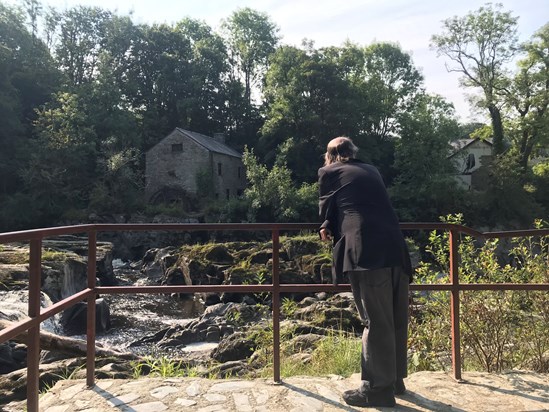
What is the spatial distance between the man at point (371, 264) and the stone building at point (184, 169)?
35521 mm

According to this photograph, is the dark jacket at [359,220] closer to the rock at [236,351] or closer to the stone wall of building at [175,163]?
the rock at [236,351]

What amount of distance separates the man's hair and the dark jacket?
2.1 inches

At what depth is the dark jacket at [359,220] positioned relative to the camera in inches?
132

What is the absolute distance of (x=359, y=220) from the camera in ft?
11.2

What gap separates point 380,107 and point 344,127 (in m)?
6.16

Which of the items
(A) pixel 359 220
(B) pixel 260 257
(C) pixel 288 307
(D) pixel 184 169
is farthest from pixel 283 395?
(D) pixel 184 169

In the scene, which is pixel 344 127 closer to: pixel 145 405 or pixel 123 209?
pixel 123 209

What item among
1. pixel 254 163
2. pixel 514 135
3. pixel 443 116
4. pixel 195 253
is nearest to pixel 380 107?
pixel 443 116

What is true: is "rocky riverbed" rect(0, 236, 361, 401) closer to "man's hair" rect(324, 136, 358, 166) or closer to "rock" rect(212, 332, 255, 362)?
"rock" rect(212, 332, 255, 362)

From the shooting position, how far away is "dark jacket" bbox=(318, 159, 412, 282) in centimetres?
336

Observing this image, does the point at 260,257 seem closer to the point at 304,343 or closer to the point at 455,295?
the point at 304,343

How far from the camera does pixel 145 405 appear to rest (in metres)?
3.43

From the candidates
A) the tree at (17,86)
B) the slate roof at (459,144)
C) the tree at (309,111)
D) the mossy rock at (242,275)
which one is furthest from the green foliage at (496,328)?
the slate roof at (459,144)

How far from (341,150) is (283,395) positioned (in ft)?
6.05
